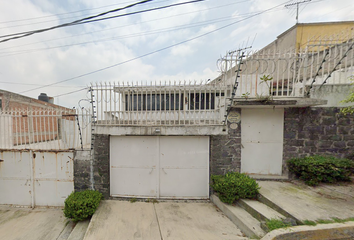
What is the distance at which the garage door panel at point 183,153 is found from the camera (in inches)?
171

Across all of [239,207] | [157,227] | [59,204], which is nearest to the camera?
[157,227]

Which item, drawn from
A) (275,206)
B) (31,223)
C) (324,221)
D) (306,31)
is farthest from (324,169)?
(306,31)

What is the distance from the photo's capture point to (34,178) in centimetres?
435

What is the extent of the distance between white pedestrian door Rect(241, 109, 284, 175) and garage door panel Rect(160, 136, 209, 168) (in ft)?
4.51

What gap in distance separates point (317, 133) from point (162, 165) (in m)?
5.02

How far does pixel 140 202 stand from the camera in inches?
164

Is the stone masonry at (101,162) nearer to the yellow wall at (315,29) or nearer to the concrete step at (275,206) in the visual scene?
the concrete step at (275,206)

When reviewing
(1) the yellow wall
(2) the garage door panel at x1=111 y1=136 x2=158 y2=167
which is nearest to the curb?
(2) the garage door panel at x1=111 y1=136 x2=158 y2=167

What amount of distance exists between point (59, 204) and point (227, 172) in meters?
5.48

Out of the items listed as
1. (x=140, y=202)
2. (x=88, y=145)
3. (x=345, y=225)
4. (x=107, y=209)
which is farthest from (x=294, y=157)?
(x=88, y=145)

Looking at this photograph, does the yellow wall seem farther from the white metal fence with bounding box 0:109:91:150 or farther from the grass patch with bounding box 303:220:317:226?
the white metal fence with bounding box 0:109:91:150

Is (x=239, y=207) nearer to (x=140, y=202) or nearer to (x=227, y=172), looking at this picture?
(x=227, y=172)

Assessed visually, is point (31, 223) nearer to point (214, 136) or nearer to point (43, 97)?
point (214, 136)

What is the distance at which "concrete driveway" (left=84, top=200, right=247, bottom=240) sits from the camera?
9.70ft
